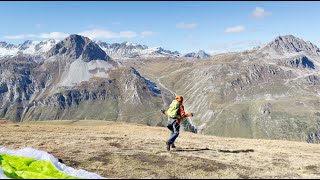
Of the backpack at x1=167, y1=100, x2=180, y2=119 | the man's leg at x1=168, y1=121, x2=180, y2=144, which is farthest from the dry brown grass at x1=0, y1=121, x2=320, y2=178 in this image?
the backpack at x1=167, y1=100, x2=180, y2=119

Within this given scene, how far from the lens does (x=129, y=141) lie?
32.1 m

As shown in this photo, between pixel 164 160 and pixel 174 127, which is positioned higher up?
pixel 174 127

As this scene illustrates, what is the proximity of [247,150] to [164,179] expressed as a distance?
12875mm

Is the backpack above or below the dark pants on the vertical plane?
above

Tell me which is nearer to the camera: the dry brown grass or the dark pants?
the dry brown grass

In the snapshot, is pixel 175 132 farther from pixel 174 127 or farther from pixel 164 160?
pixel 164 160

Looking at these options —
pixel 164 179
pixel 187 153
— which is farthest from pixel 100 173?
pixel 187 153

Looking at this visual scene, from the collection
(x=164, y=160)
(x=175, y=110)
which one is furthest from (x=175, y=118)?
(x=164, y=160)

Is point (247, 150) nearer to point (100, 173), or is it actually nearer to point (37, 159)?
point (100, 173)

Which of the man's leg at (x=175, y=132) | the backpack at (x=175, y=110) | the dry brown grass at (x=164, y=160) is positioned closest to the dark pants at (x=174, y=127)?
the man's leg at (x=175, y=132)

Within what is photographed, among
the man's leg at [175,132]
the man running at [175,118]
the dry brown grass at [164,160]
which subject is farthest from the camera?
Result: the man running at [175,118]

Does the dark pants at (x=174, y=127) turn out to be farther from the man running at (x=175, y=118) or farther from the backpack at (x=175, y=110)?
the backpack at (x=175, y=110)

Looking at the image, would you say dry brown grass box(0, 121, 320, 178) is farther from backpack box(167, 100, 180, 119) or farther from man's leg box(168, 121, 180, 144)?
backpack box(167, 100, 180, 119)

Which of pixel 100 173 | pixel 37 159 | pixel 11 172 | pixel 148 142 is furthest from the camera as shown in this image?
pixel 148 142
